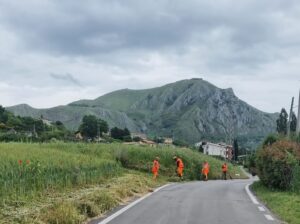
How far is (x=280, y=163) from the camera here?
2291 centimetres

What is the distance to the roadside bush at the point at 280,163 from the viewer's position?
22.7m

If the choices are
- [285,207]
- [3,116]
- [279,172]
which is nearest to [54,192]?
[285,207]

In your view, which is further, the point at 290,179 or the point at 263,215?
the point at 290,179

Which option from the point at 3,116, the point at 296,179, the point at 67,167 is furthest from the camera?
the point at 3,116

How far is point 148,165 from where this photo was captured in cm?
4338

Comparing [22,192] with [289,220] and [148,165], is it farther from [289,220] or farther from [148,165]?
[148,165]

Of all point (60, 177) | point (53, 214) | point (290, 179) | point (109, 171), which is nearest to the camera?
point (53, 214)

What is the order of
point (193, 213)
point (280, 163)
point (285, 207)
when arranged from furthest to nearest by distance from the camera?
point (280, 163), point (285, 207), point (193, 213)

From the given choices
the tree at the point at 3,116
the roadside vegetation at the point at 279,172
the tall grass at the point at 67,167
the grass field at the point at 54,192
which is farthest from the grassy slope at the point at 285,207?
the tree at the point at 3,116


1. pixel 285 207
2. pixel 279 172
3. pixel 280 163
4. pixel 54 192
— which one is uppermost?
→ pixel 280 163

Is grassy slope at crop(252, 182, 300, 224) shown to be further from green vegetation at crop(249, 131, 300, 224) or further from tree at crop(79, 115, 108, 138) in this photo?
tree at crop(79, 115, 108, 138)

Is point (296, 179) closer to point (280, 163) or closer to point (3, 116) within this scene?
point (280, 163)

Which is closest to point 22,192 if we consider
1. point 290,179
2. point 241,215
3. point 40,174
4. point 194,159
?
point 40,174

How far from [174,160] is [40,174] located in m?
28.4
